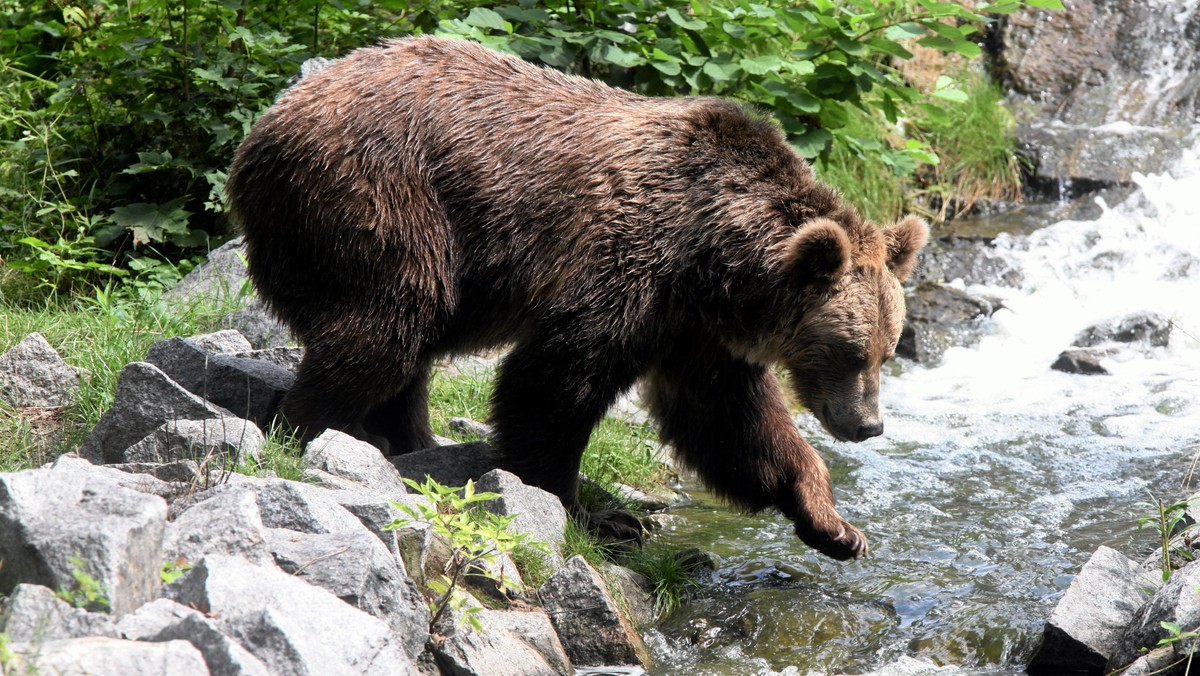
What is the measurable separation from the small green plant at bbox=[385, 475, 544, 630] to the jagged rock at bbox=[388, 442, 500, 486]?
0.84 metres

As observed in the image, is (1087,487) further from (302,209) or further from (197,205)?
(197,205)

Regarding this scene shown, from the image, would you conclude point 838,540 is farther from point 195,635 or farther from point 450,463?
point 195,635

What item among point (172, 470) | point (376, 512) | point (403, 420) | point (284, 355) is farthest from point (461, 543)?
point (284, 355)

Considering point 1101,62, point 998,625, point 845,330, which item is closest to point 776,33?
point 845,330

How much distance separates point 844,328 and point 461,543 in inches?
79.1

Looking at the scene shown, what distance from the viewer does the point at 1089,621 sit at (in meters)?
4.01

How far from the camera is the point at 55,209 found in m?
7.33

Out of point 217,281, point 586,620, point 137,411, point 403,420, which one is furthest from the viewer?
point 217,281

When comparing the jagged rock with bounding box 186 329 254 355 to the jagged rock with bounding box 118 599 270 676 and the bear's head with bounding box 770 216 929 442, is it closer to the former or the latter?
the bear's head with bounding box 770 216 929 442

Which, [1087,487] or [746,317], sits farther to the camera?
[1087,487]

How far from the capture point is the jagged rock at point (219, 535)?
323cm

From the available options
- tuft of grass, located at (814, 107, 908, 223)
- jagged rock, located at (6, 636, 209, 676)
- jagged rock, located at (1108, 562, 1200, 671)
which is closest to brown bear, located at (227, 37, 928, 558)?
jagged rock, located at (1108, 562, 1200, 671)

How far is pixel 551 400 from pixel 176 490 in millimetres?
1502

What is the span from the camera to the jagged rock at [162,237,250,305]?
6398 mm
